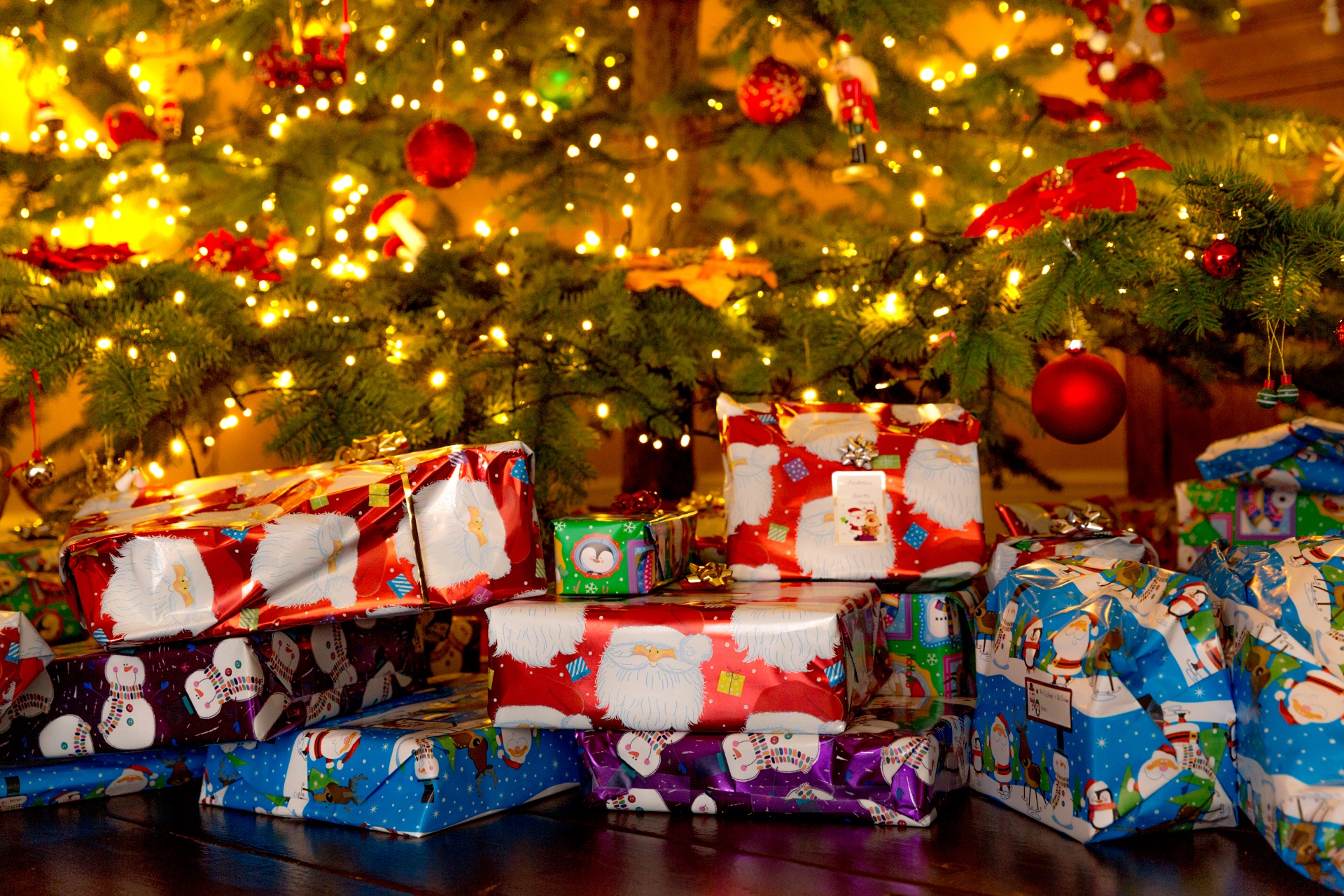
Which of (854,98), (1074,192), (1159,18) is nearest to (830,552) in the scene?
(1074,192)

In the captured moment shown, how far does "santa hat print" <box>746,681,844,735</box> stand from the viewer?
0.91 meters

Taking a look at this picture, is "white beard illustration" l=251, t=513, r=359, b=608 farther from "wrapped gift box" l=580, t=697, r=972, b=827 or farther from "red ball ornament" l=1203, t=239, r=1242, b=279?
"red ball ornament" l=1203, t=239, r=1242, b=279

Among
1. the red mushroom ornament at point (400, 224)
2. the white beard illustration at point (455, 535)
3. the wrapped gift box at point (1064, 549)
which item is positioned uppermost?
the red mushroom ornament at point (400, 224)

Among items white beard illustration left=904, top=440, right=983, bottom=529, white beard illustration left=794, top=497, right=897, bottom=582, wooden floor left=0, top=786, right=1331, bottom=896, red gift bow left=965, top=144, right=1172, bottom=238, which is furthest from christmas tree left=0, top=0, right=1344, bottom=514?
wooden floor left=0, top=786, right=1331, bottom=896

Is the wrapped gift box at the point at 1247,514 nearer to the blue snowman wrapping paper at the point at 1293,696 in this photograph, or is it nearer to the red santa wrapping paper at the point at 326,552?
the blue snowman wrapping paper at the point at 1293,696

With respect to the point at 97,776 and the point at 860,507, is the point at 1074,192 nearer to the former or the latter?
the point at 860,507

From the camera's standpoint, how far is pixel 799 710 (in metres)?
0.92

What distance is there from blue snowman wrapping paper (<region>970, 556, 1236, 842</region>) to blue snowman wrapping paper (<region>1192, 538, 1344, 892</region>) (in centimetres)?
3

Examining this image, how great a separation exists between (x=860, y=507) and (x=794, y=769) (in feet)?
0.92

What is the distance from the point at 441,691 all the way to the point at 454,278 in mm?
541

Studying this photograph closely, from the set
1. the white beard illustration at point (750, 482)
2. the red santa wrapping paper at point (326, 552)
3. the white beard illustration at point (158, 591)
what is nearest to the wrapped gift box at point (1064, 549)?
the white beard illustration at point (750, 482)

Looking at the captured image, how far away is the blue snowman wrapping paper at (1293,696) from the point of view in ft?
2.47

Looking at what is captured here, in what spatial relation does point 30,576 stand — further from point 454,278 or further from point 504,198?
point 504,198

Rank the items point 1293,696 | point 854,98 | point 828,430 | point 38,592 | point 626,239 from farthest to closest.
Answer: point 626,239
point 854,98
point 38,592
point 828,430
point 1293,696
